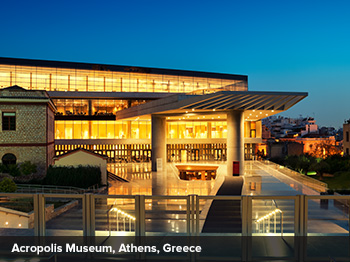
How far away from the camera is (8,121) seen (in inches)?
1147

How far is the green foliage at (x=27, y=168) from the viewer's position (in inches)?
1123

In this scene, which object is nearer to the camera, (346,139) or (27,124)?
(27,124)

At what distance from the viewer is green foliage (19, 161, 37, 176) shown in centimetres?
2852

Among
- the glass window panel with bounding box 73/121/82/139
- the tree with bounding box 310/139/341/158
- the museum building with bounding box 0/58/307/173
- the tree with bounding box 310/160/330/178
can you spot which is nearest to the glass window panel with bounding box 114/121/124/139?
the museum building with bounding box 0/58/307/173

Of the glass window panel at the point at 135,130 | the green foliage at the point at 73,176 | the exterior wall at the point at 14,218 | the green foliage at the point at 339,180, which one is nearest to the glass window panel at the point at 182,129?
the glass window panel at the point at 135,130

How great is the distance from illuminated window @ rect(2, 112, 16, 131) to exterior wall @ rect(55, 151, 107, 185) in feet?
15.6

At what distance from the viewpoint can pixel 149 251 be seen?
658 centimetres

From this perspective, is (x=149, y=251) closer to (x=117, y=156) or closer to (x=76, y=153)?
(x=76, y=153)

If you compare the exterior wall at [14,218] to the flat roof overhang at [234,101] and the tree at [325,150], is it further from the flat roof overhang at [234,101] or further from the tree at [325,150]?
the tree at [325,150]

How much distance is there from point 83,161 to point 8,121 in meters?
7.00

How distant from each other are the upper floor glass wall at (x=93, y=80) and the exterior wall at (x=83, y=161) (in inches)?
1091

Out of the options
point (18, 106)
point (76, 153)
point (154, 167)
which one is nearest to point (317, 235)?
point (76, 153)

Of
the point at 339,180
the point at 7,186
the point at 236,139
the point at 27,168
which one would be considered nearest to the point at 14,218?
the point at 7,186

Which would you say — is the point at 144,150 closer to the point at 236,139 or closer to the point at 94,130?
the point at 94,130
